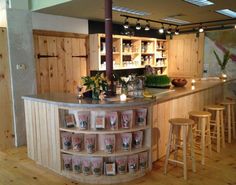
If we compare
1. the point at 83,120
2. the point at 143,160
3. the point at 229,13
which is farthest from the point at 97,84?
the point at 229,13

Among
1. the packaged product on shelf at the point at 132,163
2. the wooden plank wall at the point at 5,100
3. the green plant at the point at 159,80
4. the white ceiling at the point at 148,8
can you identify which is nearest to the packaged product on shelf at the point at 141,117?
the packaged product on shelf at the point at 132,163

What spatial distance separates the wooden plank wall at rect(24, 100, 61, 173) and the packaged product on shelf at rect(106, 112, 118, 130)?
67 cm

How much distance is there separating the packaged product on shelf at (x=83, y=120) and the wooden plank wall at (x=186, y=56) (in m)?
4.70

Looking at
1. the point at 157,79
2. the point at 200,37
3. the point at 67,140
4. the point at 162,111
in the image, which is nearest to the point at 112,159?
the point at 67,140

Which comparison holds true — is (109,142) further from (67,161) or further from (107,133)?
(67,161)

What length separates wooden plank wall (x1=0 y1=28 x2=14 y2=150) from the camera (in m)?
3.96

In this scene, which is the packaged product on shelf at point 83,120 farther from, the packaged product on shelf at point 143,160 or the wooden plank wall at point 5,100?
the wooden plank wall at point 5,100

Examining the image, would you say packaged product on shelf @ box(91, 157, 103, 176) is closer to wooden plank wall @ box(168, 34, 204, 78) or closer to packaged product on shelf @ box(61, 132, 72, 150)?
packaged product on shelf @ box(61, 132, 72, 150)

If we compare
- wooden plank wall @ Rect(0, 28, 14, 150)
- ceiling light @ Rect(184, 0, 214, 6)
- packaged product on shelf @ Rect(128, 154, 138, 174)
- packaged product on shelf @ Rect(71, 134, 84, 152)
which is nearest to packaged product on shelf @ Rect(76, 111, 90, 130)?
packaged product on shelf @ Rect(71, 134, 84, 152)

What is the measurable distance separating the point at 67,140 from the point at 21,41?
214 centimetres

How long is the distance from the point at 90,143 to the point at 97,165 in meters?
0.29

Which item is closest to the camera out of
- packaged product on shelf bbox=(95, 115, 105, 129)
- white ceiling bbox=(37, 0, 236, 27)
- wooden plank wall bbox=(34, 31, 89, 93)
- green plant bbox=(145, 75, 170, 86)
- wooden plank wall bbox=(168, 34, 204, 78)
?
packaged product on shelf bbox=(95, 115, 105, 129)

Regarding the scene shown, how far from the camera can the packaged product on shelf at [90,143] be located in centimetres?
291

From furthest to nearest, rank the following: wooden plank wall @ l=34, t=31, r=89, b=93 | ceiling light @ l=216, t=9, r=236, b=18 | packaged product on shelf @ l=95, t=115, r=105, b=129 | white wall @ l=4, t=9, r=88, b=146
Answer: ceiling light @ l=216, t=9, r=236, b=18
wooden plank wall @ l=34, t=31, r=89, b=93
white wall @ l=4, t=9, r=88, b=146
packaged product on shelf @ l=95, t=115, r=105, b=129
